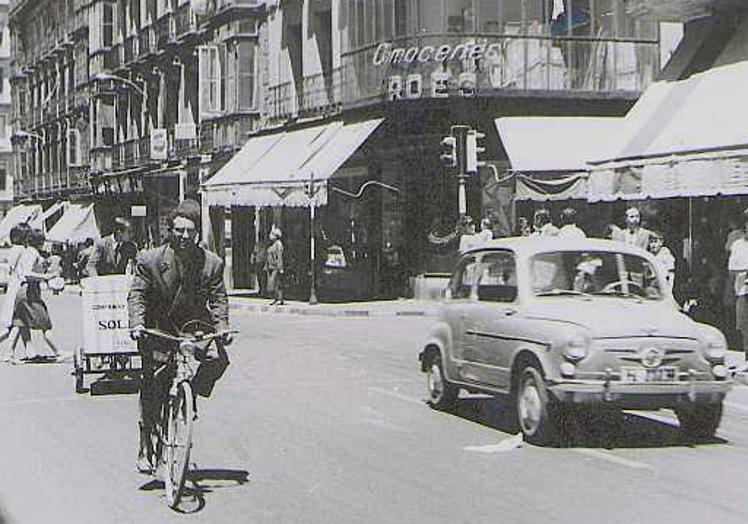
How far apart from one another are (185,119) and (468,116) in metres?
18.5

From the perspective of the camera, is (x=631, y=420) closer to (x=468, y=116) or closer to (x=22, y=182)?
(x=468, y=116)

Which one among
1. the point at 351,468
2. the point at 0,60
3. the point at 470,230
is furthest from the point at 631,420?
the point at 0,60

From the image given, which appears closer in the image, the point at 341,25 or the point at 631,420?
the point at 631,420

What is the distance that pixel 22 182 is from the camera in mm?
78438

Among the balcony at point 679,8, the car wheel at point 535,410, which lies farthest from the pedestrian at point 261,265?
the car wheel at point 535,410

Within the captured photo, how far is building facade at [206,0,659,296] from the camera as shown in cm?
3000

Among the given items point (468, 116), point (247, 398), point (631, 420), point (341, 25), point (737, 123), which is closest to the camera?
point (631, 420)

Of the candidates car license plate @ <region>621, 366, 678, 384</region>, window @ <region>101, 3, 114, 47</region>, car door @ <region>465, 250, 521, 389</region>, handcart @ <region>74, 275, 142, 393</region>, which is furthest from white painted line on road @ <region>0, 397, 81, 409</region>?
window @ <region>101, 3, 114, 47</region>

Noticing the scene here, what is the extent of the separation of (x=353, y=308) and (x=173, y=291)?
811 inches

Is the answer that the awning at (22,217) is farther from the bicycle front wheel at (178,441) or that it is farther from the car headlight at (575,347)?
the bicycle front wheel at (178,441)

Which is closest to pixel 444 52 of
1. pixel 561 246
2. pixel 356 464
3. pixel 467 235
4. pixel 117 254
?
pixel 467 235

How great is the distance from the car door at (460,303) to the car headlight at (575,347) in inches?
69.0

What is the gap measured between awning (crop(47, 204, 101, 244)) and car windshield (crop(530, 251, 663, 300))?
46574 mm

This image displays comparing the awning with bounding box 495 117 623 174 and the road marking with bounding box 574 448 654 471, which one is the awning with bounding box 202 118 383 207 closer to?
the awning with bounding box 495 117 623 174
